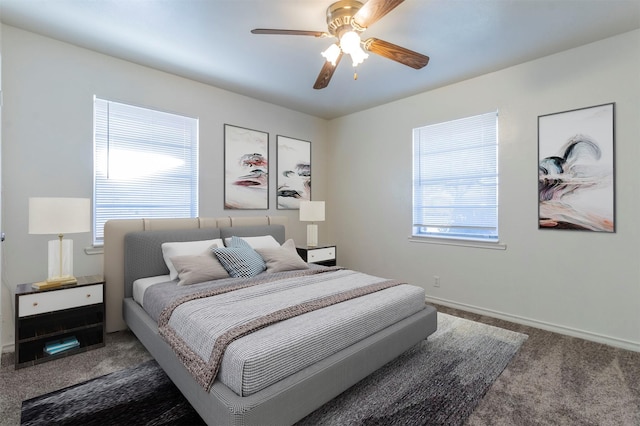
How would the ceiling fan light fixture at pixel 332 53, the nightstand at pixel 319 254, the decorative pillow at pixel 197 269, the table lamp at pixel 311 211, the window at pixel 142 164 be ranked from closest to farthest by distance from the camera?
the ceiling fan light fixture at pixel 332 53
the decorative pillow at pixel 197 269
the window at pixel 142 164
the nightstand at pixel 319 254
the table lamp at pixel 311 211

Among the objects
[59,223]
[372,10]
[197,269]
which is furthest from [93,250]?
[372,10]

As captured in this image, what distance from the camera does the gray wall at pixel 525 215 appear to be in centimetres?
268

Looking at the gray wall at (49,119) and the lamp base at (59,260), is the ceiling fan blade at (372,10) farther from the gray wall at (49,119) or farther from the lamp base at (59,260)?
the lamp base at (59,260)

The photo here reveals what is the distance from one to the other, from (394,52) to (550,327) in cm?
302

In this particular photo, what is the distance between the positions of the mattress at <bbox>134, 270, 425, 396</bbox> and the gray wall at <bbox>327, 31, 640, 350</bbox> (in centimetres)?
141

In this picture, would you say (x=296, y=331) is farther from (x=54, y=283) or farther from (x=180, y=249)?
(x=54, y=283)

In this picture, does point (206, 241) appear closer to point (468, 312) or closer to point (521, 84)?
point (468, 312)

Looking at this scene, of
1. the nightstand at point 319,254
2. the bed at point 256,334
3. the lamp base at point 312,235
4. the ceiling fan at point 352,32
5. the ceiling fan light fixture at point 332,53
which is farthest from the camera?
the lamp base at point 312,235

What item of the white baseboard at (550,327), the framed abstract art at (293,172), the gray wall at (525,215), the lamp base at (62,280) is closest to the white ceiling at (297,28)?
the gray wall at (525,215)

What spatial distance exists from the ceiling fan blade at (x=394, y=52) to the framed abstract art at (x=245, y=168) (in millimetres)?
2267

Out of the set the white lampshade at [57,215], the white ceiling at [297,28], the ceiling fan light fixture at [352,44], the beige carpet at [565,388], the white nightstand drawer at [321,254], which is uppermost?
the white ceiling at [297,28]

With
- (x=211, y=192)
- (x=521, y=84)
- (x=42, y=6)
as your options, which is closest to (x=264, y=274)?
(x=211, y=192)

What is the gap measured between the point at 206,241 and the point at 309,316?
178cm

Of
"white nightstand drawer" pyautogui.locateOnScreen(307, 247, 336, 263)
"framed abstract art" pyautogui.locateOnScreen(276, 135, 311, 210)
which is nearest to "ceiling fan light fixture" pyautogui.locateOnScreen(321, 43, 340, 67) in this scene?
"framed abstract art" pyautogui.locateOnScreen(276, 135, 311, 210)
